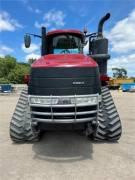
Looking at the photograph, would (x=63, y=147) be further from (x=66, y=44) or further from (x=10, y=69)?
(x=10, y=69)

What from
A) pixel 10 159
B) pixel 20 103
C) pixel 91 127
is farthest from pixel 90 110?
pixel 20 103

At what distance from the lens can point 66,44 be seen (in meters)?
6.12

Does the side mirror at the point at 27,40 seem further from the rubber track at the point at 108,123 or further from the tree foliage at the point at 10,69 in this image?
the tree foliage at the point at 10,69

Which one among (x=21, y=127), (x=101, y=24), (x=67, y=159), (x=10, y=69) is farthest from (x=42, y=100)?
(x=10, y=69)

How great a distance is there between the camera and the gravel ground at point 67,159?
4031 mm

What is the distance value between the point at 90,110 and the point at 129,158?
1.29 metres

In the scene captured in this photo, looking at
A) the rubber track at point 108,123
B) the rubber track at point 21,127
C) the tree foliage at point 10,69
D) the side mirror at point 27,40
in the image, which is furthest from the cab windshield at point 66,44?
the tree foliage at point 10,69

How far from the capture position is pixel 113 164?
4477 mm

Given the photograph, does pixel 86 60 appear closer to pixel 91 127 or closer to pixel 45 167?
pixel 91 127

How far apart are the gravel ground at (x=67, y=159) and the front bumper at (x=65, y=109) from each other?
0.82 metres

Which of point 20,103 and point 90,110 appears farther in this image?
point 20,103

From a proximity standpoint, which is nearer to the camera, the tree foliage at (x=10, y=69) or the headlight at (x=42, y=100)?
the headlight at (x=42, y=100)

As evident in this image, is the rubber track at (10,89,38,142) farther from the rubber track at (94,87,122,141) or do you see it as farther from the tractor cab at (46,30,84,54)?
the tractor cab at (46,30,84,54)

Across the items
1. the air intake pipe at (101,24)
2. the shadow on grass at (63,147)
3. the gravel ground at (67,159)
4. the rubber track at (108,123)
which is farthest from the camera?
the air intake pipe at (101,24)
